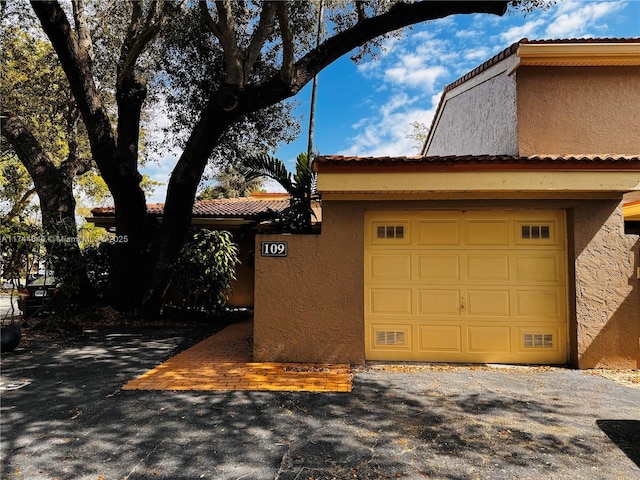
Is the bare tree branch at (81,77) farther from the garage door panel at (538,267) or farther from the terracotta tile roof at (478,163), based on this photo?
the garage door panel at (538,267)

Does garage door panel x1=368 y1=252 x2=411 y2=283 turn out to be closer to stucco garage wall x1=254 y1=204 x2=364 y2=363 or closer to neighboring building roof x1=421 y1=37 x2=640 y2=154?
stucco garage wall x1=254 y1=204 x2=364 y2=363

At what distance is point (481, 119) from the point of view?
10148 mm

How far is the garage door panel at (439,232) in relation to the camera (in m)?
6.44

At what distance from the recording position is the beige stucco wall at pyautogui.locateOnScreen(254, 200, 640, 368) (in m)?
5.98

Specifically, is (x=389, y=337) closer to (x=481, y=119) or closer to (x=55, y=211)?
(x=481, y=119)

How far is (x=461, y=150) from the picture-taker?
1133 centimetres

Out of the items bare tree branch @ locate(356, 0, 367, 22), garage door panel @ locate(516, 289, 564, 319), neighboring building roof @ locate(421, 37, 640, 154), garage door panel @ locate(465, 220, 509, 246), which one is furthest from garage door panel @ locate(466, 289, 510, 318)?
bare tree branch @ locate(356, 0, 367, 22)

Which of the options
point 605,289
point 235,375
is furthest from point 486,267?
point 235,375

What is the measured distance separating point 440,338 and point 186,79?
31.7 feet

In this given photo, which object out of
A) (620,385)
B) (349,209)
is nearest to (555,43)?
(349,209)

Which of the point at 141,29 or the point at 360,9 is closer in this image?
the point at 360,9

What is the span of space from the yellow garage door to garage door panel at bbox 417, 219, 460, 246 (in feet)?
0.05

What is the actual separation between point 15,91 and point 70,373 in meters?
11.9

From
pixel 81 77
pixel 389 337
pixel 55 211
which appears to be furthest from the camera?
pixel 55 211
